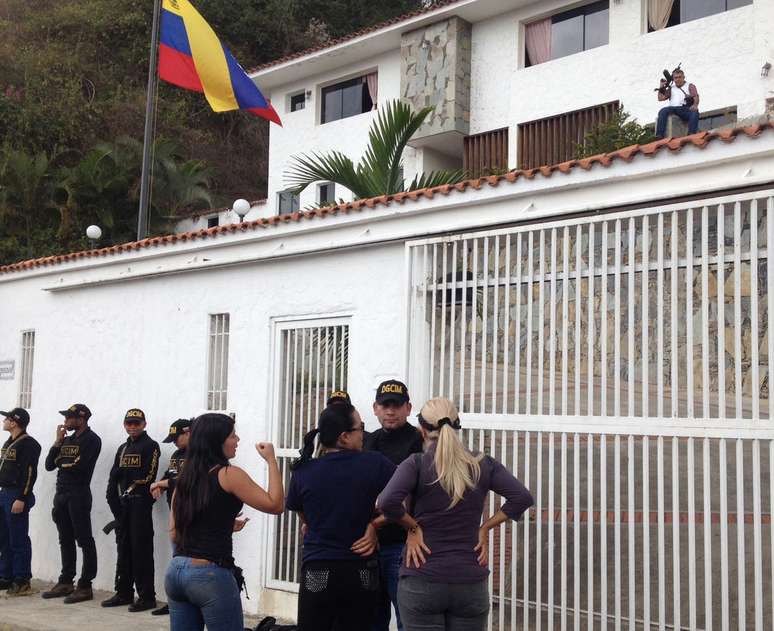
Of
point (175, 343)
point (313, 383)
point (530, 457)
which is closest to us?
point (530, 457)

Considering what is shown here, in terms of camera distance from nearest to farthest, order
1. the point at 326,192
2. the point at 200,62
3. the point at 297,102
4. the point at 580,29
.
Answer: the point at 200,62 → the point at 580,29 → the point at 326,192 → the point at 297,102

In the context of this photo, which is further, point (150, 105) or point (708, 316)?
point (150, 105)

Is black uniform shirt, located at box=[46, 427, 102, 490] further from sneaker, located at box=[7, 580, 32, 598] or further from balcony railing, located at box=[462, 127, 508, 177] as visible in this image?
balcony railing, located at box=[462, 127, 508, 177]

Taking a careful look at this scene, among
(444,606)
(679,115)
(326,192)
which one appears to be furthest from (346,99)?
(444,606)

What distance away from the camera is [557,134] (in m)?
18.6

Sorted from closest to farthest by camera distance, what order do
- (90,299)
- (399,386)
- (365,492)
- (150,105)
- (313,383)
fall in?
1. (365,492)
2. (399,386)
3. (313,383)
4. (90,299)
5. (150,105)

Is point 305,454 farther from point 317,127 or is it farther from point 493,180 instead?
point 317,127

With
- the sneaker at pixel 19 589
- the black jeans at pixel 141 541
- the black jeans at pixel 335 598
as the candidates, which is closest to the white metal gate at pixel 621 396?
the black jeans at pixel 335 598

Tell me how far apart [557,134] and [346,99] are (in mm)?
6711

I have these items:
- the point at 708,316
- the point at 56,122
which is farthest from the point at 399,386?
the point at 56,122

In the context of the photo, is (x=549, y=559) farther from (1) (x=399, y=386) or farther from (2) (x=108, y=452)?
(2) (x=108, y=452)

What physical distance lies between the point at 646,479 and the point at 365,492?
205 centimetres

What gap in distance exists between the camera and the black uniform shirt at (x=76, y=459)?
927 centimetres

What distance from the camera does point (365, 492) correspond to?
439 centimetres
